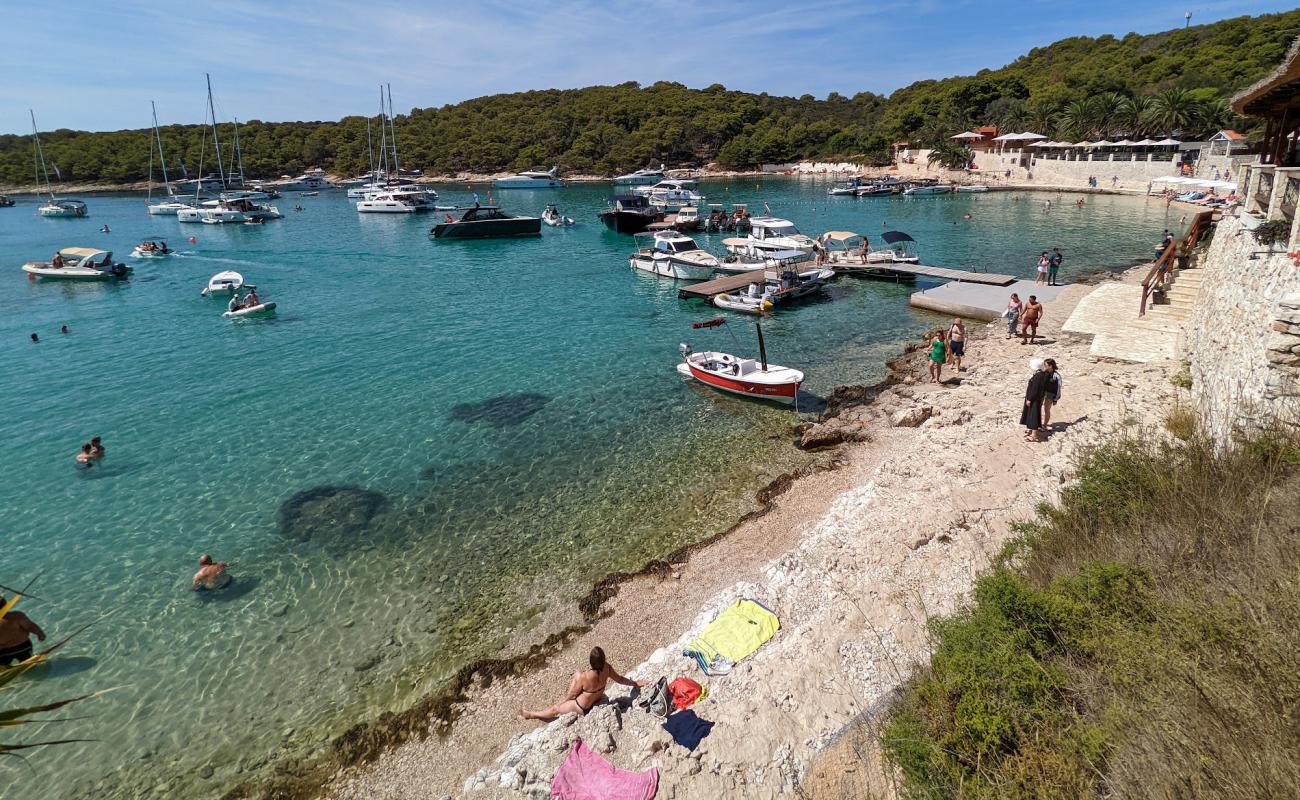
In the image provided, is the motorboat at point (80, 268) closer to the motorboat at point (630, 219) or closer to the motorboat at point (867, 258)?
the motorboat at point (630, 219)

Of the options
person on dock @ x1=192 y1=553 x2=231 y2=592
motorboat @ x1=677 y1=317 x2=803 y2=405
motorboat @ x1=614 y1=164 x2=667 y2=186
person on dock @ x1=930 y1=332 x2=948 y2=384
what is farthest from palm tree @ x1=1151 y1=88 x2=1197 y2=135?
person on dock @ x1=192 y1=553 x2=231 y2=592

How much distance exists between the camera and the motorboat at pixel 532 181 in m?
119

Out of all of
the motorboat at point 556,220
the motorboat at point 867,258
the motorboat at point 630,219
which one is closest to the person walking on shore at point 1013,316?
the motorboat at point 867,258

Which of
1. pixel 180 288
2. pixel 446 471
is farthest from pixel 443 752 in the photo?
pixel 180 288

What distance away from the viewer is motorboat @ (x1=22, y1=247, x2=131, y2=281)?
42875mm

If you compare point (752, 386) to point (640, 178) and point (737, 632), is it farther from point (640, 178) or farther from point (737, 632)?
point (640, 178)

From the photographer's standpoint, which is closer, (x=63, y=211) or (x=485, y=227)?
(x=485, y=227)

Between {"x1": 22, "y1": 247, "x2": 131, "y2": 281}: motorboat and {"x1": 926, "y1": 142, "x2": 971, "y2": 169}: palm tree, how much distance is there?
105752mm

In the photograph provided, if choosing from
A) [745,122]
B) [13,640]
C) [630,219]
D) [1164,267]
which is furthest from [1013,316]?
[745,122]

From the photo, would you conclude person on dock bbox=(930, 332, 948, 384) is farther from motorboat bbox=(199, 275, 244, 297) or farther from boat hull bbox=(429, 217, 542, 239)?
boat hull bbox=(429, 217, 542, 239)

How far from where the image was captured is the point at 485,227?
59812mm

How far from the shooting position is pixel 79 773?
9.07 metres

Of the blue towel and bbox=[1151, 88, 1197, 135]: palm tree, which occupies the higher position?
bbox=[1151, 88, 1197, 135]: palm tree

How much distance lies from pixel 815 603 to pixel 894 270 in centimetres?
2798
